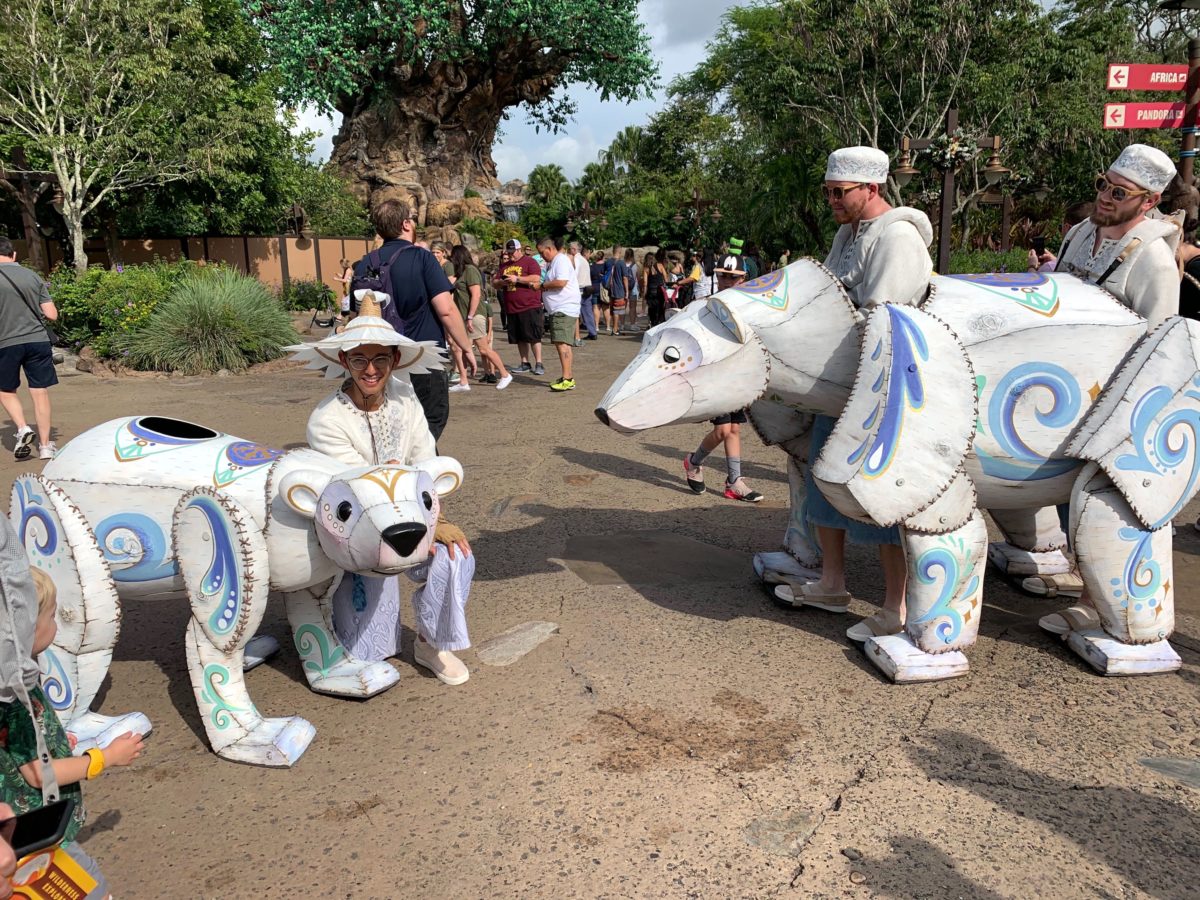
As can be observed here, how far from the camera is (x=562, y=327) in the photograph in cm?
978

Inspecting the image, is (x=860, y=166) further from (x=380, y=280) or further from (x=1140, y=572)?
(x=380, y=280)

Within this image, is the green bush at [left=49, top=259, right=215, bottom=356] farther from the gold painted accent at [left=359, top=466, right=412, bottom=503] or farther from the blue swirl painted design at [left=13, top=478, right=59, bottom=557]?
the gold painted accent at [left=359, top=466, right=412, bottom=503]

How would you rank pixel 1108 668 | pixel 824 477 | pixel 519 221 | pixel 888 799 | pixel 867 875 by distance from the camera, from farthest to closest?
pixel 519 221
pixel 1108 668
pixel 824 477
pixel 888 799
pixel 867 875

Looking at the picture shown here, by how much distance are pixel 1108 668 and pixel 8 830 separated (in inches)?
131

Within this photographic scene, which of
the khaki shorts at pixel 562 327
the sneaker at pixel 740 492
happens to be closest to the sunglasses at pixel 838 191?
the sneaker at pixel 740 492

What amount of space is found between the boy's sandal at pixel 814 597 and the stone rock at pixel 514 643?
40.8 inches

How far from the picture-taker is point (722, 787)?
2.54 meters

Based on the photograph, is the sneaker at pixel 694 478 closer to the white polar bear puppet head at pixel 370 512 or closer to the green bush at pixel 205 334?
the white polar bear puppet head at pixel 370 512

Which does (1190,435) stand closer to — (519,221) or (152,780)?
(152,780)

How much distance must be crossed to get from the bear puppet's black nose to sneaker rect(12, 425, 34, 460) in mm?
5623

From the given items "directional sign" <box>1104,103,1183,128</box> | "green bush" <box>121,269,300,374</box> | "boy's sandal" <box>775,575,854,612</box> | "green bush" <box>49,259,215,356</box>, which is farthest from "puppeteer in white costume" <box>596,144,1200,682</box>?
"green bush" <box>49,259,215,356</box>

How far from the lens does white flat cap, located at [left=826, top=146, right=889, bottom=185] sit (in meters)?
3.17

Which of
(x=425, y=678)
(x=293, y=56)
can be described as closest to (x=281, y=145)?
(x=293, y=56)

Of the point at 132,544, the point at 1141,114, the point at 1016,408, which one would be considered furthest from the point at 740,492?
the point at 1141,114
